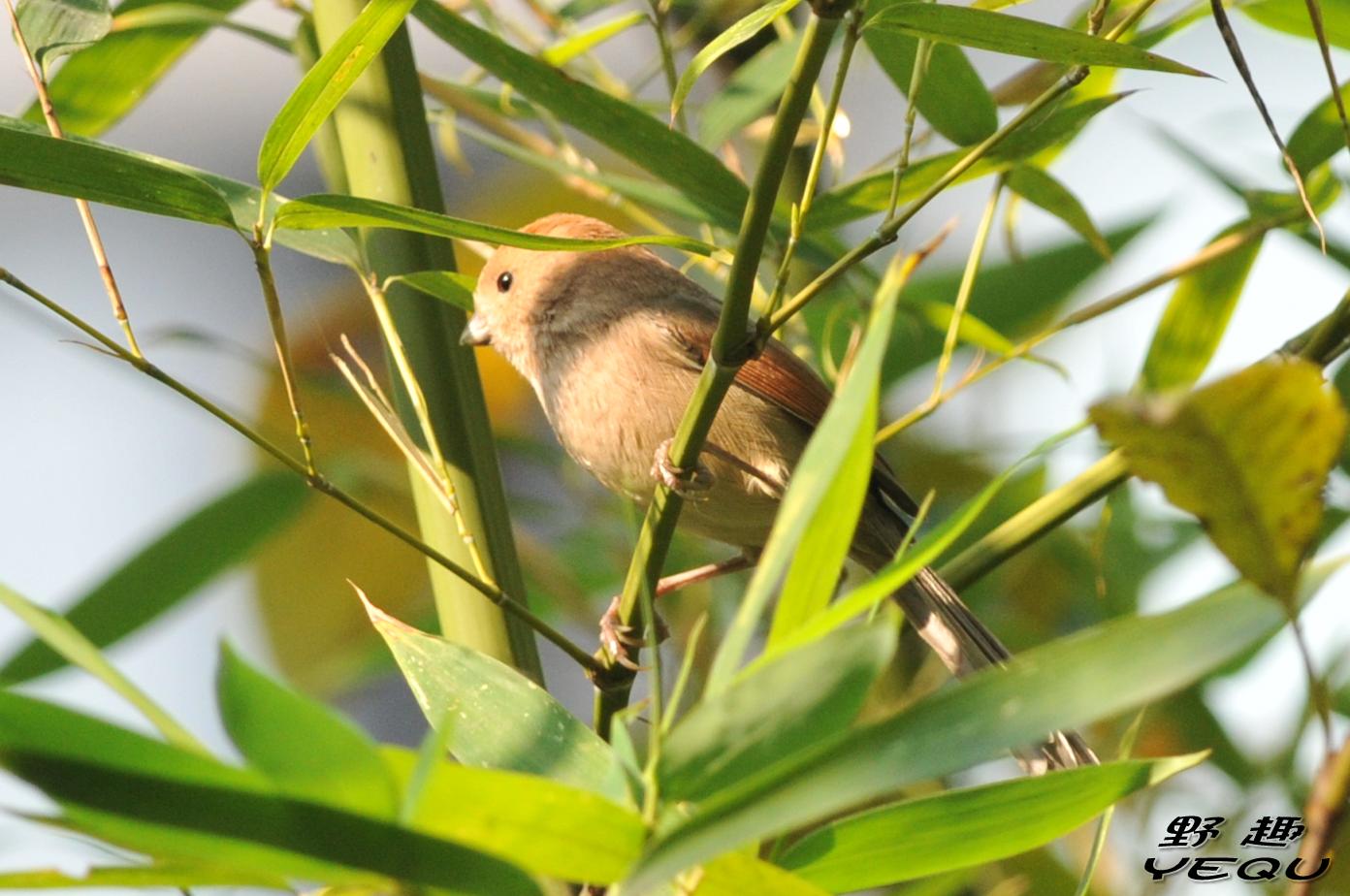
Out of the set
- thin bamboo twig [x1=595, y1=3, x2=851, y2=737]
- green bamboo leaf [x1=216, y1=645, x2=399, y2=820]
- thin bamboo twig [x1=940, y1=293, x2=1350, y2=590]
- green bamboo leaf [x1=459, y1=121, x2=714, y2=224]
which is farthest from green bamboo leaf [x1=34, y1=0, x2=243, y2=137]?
green bamboo leaf [x1=216, y1=645, x2=399, y2=820]

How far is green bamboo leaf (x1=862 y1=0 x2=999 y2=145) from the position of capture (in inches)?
73.4

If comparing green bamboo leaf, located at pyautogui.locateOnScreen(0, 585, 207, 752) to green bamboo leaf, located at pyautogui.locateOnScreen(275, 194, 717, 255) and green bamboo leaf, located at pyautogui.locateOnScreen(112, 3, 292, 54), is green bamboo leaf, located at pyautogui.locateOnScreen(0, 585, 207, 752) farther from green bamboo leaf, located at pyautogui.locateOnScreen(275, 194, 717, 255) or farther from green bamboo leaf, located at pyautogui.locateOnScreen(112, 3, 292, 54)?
green bamboo leaf, located at pyautogui.locateOnScreen(112, 3, 292, 54)

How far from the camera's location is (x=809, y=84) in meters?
1.10

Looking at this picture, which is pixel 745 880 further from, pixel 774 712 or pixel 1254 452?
pixel 1254 452

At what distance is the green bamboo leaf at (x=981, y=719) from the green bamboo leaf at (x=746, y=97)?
1394 mm

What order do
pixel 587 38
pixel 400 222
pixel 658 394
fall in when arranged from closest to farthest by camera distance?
pixel 400 222 → pixel 587 38 → pixel 658 394

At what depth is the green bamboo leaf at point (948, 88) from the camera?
187cm

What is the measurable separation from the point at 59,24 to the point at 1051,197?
1.24 m

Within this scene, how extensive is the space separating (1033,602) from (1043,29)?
1.60 metres

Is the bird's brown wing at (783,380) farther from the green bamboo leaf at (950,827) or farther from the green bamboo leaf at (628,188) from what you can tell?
the green bamboo leaf at (950,827)

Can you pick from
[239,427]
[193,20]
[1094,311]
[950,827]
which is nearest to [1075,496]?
[1094,311]

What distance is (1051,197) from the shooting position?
2.02 metres

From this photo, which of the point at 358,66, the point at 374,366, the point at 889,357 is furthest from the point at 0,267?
the point at 374,366

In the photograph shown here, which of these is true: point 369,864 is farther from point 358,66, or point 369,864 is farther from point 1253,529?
point 358,66
